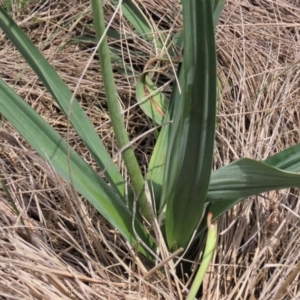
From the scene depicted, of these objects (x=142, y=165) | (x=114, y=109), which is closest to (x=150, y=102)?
(x=142, y=165)

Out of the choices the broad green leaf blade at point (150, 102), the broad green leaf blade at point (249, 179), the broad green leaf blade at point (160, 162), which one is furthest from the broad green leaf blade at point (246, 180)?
the broad green leaf blade at point (150, 102)

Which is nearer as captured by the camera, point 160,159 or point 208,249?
point 208,249

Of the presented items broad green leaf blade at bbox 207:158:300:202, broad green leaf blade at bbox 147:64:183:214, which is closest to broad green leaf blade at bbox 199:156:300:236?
broad green leaf blade at bbox 207:158:300:202

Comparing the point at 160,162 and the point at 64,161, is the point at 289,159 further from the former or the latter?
the point at 64,161

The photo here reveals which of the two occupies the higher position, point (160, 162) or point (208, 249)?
point (160, 162)

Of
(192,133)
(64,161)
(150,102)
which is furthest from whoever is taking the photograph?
(150,102)

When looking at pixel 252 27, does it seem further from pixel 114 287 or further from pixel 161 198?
pixel 114 287

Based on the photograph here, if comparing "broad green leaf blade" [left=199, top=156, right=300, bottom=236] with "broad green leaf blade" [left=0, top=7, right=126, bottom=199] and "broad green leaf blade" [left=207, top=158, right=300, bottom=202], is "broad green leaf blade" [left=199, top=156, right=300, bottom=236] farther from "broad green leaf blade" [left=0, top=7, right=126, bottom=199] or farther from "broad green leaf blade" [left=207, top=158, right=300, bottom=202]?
"broad green leaf blade" [left=0, top=7, right=126, bottom=199]

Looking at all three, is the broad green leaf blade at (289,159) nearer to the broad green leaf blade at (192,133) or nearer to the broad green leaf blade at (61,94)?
the broad green leaf blade at (192,133)
